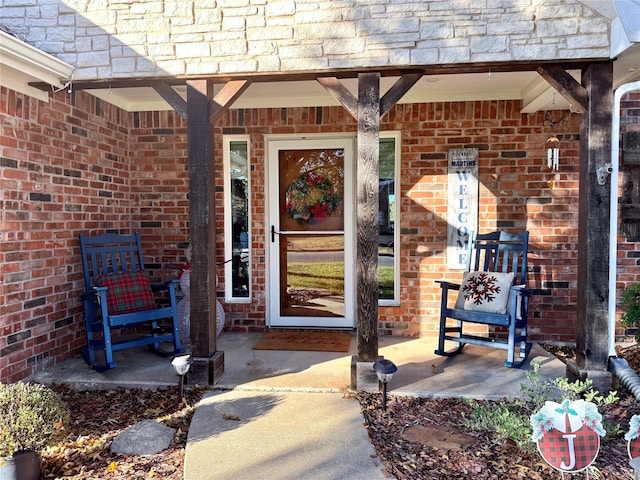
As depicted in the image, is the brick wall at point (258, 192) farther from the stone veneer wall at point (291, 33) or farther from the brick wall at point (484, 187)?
the stone veneer wall at point (291, 33)

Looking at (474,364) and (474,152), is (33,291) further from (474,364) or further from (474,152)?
(474,152)

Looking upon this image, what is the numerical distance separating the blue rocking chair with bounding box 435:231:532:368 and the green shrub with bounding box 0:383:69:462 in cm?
282

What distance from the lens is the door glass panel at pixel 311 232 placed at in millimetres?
4609

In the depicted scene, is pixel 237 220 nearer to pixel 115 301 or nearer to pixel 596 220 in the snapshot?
pixel 115 301

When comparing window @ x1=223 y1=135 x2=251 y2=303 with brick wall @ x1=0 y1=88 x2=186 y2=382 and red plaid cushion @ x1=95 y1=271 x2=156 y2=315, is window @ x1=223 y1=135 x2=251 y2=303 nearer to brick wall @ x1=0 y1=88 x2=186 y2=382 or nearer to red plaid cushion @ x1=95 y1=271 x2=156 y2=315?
red plaid cushion @ x1=95 y1=271 x2=156 y2=315

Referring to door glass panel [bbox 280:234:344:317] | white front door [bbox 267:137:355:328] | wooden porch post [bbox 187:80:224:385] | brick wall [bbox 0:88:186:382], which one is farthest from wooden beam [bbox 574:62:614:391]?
brick wall [bbox 0:88:186:382]

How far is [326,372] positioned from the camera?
3408 mm

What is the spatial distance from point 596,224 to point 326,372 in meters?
2.14

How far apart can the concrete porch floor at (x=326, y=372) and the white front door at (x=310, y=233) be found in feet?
2.51

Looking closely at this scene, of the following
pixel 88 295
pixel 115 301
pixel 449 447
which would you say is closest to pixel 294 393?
pixel 449 447

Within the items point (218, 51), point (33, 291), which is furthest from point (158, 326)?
point (218, 51)

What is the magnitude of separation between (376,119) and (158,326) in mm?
2730

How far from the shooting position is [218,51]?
10.4 feet

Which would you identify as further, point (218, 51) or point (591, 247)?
point (218, 51)
